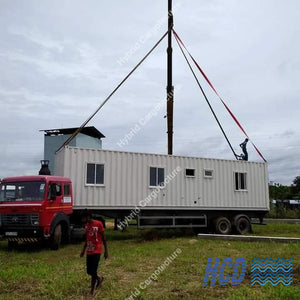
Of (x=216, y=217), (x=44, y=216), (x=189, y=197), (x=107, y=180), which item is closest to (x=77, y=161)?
(x=107, y=180)

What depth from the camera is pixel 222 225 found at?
56.9 feet

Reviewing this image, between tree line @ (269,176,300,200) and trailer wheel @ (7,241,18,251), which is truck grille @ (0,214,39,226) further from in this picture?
tree line @ (269,176,300,200)

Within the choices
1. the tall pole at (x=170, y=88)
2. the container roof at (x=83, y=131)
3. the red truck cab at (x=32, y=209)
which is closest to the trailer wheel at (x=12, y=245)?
the red truck cab at (x=32, y=209)

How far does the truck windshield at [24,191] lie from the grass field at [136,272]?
1730 millimetres

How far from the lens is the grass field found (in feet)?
21.6

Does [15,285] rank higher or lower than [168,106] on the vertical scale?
lower

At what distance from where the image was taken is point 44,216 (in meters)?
12.0

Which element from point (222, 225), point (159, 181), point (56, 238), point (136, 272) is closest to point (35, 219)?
point (56, 238)

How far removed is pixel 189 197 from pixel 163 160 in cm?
202

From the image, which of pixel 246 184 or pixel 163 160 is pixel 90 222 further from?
pixel 246 184

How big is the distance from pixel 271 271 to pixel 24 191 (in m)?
8.12

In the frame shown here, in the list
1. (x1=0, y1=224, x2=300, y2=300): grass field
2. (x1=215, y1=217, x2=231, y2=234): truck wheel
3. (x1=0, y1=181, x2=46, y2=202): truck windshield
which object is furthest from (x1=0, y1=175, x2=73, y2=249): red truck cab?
(x1=215, y1=217, x2=231, y2=234): truck wheel

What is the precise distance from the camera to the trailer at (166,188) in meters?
14.7

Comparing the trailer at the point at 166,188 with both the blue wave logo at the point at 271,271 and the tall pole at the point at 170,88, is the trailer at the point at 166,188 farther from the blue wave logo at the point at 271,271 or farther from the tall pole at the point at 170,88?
the blue wave logo at the point at 271,271
